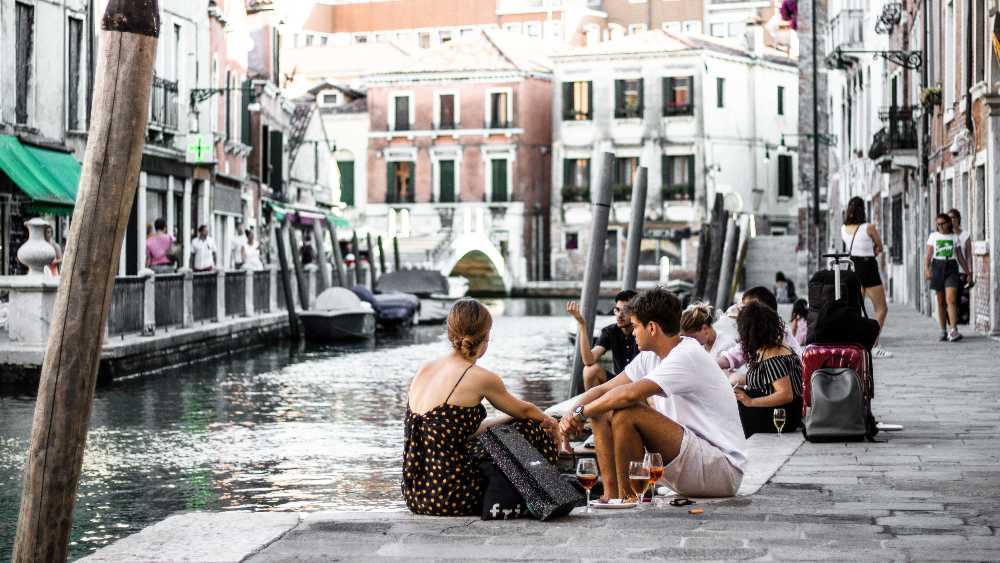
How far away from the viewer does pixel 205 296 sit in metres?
24.8

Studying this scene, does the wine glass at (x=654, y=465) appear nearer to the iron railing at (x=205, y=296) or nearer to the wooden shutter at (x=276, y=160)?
the iron railing at (x=205, y=296)

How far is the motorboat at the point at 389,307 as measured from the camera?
32894 mm

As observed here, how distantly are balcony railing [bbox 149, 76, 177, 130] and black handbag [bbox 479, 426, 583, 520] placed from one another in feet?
81.2

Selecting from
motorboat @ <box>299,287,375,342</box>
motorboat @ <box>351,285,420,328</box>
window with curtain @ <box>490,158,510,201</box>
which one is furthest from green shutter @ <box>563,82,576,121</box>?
motorboat @ <box>299,287,375,342</box>

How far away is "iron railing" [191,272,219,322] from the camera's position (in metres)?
24.1

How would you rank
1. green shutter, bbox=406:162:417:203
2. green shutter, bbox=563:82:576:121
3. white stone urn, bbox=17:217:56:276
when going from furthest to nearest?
1. green shutter, bbox=406:162:417:203
2. green shutter, bbox=563:82:576:121
3. white stone urn, bbox=17:217:56:276

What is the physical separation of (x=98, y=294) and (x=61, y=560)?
37.1 inches

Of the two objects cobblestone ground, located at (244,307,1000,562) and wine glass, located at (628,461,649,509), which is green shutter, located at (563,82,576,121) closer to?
cobblestone ground, located at (244,307,1000,562)

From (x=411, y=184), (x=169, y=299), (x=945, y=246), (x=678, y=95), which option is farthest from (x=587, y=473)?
(x=411, y=184)

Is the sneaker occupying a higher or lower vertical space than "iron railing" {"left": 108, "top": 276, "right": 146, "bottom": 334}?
lower

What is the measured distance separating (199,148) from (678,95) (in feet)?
95.6

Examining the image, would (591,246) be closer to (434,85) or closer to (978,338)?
(978,338)

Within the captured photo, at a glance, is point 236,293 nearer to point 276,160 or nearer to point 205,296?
point 205,296

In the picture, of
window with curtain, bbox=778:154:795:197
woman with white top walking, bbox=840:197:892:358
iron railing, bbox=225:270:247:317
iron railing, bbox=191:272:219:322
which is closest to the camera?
woman with white top walking, bbox=840:197:892:358
